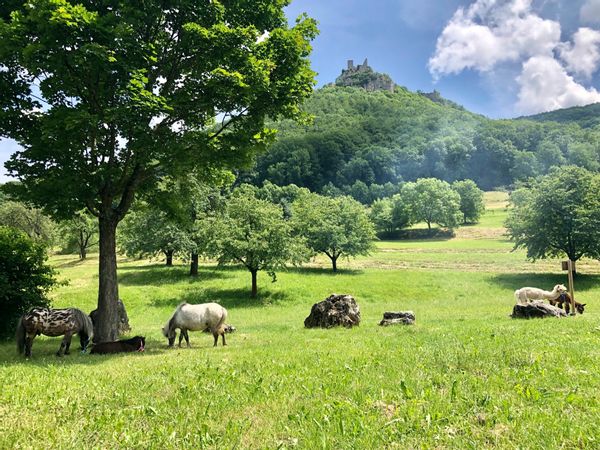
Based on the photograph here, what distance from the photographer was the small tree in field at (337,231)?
167ft

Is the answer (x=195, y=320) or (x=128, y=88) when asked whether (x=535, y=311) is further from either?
(x=128, y=88)

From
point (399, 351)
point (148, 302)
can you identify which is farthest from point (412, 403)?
point (148, 302)

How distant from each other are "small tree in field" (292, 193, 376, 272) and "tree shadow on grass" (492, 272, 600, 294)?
17.0m

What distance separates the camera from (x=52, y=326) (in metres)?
14.0

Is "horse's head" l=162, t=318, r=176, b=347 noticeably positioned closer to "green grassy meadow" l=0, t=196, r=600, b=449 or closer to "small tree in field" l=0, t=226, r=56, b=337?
"green grassy meadow" l=0, t=196, r=600, b=449

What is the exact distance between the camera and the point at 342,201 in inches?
2346

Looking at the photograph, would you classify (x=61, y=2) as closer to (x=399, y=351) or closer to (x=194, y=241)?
(x=399, y=351)

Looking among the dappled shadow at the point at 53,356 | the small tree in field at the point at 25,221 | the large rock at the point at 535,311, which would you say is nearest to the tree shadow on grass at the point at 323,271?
the large rock at the point at 535,311

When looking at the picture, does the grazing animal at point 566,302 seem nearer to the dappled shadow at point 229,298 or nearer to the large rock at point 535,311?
the large rock at point 535,311

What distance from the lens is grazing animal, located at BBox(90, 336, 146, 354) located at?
46.8ft

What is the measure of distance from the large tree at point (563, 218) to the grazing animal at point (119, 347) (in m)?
46.5

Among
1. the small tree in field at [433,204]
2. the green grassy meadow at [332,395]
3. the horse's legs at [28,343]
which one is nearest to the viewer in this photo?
the green grassy meadow at [332,395]

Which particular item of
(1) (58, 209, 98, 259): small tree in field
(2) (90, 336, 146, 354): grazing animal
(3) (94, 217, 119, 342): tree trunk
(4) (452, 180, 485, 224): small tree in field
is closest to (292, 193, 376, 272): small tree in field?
(3) (94, 217, 119, 342): tree trunk

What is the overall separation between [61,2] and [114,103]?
3.85 metres
